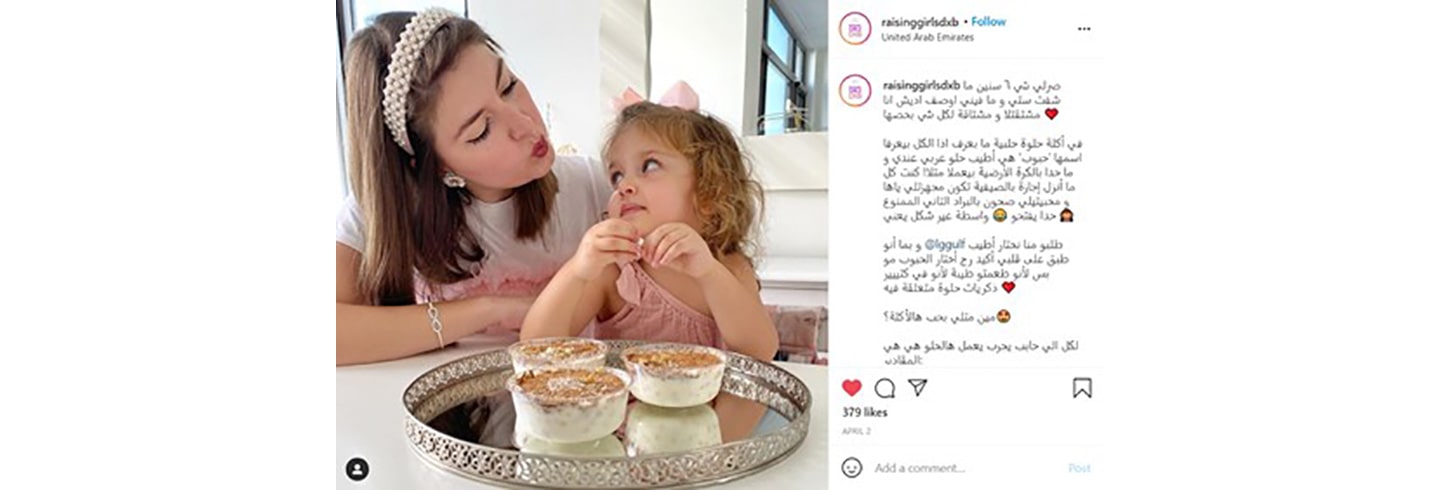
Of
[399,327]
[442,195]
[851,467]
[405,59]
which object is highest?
[405,59]

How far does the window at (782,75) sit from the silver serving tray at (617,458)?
7.7 inches

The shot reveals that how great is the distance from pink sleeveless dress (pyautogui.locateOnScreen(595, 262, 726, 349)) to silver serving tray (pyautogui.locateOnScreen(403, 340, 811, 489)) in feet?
0.07

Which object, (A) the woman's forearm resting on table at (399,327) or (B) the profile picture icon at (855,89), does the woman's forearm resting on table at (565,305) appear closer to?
(A) the woman's forearm resting on table at (399,327)

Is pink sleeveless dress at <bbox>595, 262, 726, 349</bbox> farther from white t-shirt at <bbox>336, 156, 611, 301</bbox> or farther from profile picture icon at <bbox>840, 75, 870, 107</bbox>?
profile picture icon at <bbox>840, 75, 870, 107</bbox>

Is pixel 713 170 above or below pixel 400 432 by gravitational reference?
above

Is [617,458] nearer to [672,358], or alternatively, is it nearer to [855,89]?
[672,358]

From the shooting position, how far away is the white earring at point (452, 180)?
730mm

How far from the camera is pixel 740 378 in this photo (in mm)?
718

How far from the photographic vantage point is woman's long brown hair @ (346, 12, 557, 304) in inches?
28.1

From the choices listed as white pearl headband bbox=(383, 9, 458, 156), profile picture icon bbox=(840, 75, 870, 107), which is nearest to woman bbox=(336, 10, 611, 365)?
white pearl headband bbox=(383, 9, 458, 156)

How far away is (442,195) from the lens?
0.73 metres

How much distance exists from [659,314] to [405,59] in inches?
11.6

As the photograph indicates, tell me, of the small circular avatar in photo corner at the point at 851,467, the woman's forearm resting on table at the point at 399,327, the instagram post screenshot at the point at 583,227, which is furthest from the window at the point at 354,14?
the small circular avatar in photo corner at the point at 851,467

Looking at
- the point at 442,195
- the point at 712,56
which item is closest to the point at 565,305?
the point at 442,195
